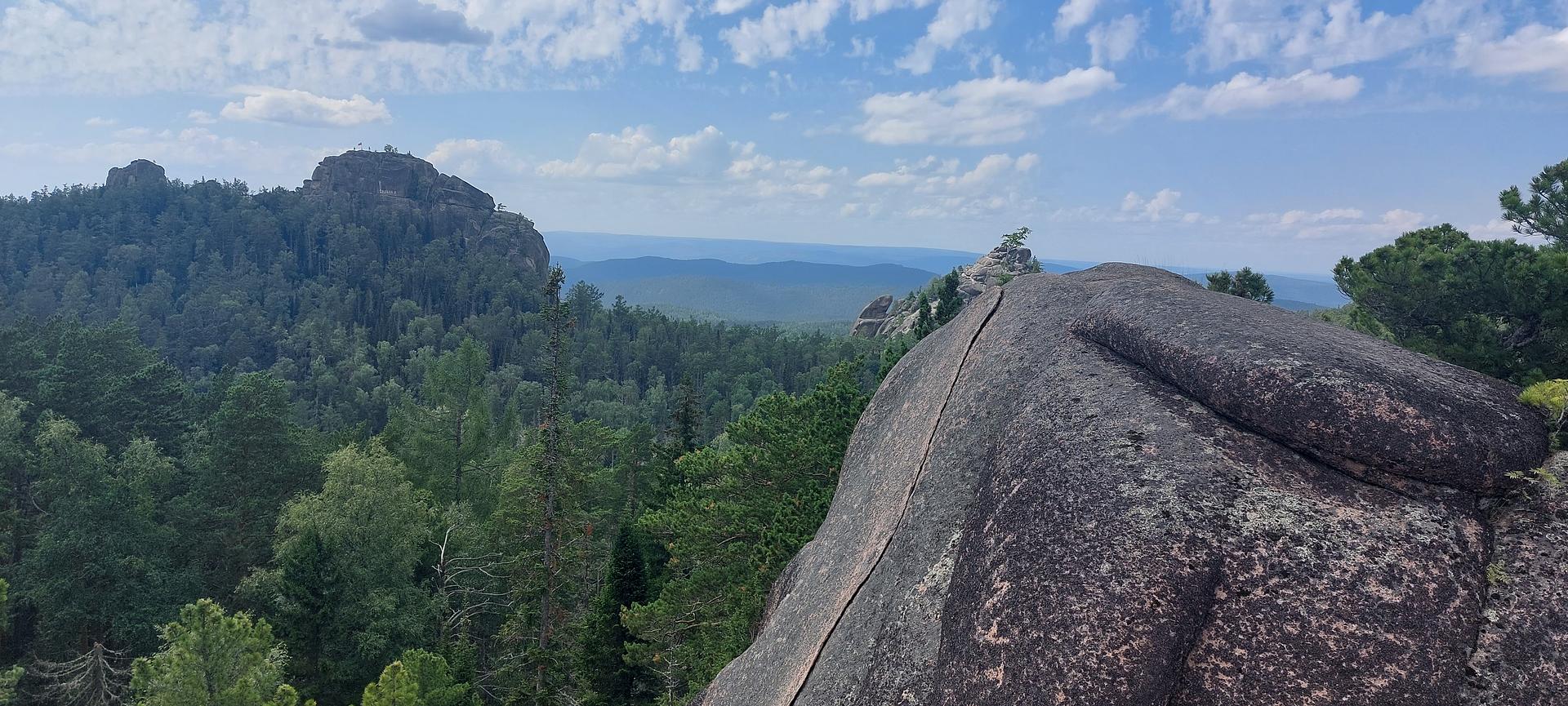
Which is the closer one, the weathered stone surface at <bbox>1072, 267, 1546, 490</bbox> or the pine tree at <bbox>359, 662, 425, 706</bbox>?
the weathered stone surface at <bbox>1072, 267, 1546, 490</bbox>

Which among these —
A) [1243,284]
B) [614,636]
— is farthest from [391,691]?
[1243,284]

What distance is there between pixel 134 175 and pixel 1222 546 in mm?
225251

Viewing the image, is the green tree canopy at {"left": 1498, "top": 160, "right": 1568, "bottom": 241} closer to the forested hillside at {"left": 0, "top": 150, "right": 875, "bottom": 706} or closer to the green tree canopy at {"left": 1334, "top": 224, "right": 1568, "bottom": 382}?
the green tree canopy at {"left": 1334, "top": 224, "right": 1568, "bottom": 382}

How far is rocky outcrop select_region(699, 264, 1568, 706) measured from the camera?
4.98 m

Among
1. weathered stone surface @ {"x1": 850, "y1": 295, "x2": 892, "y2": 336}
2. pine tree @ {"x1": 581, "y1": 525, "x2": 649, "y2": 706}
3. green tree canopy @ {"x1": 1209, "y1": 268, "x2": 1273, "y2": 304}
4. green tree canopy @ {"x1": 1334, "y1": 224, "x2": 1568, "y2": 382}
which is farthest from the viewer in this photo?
weathered stone surface @ {"x1": 850, "y1": 295, "x2": 892, "y2": 336}

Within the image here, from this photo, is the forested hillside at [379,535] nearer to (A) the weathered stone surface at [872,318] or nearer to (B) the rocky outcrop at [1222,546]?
(B) the rocky outcrop at [1222,546]

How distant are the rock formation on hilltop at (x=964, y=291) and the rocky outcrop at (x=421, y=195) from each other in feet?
247

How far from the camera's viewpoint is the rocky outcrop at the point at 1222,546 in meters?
4.98

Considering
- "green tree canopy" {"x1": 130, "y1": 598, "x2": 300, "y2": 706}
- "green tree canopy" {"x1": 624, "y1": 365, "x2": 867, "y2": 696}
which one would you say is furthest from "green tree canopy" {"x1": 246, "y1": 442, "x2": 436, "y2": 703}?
"green tree canopy" {"x1": 624, "y1": 365, "x2": 867, "y2": 696}

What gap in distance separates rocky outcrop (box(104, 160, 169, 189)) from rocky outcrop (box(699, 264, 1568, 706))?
21601 cm

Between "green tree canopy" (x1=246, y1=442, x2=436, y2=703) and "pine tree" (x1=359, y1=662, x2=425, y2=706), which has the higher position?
"pine tree" (x1=359, y1=662, x2=425, y2=706)

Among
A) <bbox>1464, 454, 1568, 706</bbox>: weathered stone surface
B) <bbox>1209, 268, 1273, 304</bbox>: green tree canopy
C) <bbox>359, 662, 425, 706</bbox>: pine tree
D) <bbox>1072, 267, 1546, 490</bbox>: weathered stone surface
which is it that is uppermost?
<bbox>1209, 268, 1273, 304</bbox>: green tree canopy

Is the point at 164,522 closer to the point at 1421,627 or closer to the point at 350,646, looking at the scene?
the point at 350,646

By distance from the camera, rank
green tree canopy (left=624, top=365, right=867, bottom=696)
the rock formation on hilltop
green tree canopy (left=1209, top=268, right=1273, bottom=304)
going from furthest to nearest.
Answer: the rock formation on hilltop, green tree canopy (left=1209, top=268, right=1273, bottom=304), green tree canopy (left=624, top=365, right=867, bottom=696)
